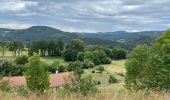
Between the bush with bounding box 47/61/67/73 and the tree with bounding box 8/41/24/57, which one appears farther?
the tree with bounding box 8/41/24/57

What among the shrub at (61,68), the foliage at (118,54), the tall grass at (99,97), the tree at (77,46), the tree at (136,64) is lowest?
the shrub at (61,68)

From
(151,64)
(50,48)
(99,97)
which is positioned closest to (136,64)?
(151,64)

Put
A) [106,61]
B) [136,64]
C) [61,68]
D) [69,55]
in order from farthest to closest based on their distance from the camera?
[69,55] → [106,61] → [61,68] → [136,64]

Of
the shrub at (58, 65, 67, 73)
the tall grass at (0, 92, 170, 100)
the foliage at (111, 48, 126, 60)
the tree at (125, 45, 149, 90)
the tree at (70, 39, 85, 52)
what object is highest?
the tall grass at (0, 92, 170, 100)

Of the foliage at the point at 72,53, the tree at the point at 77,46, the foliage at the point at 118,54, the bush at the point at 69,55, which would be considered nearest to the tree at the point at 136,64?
the foliage at the point at 72,53

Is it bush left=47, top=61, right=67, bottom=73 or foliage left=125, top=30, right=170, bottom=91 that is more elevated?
foliage left=125, top=30, right=170, bottom=91

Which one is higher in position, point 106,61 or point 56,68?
point 106,61

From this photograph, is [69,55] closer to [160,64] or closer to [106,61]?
[106,61]

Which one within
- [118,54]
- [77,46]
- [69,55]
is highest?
[77,46]

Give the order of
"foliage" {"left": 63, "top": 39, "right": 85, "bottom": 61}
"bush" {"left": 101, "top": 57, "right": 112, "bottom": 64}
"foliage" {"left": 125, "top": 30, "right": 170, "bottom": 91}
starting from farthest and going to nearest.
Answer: "foliage" {"left": 63, "top": 39, "right": 85, "bottom": 61} → "bush" {"left": 101, "top": 57, "right": 112, "bottom": 64} → "foliage" {"left": 125, "top": 30, "right": 170, "bottom": 91}

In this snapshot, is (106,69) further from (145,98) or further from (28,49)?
(145,98)

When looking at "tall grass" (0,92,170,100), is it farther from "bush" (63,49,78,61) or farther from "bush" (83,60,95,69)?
"bush" (63,49,78,61)

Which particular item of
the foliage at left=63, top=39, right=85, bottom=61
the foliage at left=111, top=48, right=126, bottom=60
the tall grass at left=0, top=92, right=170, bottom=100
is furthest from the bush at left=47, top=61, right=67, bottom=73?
the tall grass at left=0, top=92, right=170, bottom=100

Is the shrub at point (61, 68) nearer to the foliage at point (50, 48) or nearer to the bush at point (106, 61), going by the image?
the bush at point (106, 61)
